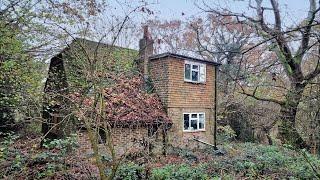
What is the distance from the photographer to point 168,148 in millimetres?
14953

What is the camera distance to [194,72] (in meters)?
18.8

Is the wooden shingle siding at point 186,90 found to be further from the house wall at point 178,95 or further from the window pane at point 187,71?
the window pane at point 187,71

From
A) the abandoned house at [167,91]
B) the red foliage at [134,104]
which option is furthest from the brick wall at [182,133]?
the red foliage at [134,104]

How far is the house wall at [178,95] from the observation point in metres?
17.4

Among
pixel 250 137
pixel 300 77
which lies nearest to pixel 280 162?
pixel 300 77

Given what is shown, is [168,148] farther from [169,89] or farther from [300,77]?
[300,77]

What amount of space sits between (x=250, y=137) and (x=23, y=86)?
18.1m

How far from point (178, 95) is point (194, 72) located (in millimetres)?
2006

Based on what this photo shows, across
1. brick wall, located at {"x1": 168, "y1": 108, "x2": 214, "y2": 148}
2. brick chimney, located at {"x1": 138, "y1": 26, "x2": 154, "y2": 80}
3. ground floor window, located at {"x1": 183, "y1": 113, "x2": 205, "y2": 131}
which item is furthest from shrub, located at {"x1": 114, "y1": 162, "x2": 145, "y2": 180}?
brick chimney, located at {"x1": 138, "y1": 26, "x2": 154, "y2": 80}

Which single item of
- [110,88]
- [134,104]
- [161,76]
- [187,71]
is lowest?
[134,104]

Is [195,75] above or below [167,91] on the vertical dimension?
above

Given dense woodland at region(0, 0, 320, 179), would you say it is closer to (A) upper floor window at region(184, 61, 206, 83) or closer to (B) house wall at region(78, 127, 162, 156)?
(B) house wall at region(78, 127, 162, 156)

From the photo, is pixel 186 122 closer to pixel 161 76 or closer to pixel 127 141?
pixel 161 76

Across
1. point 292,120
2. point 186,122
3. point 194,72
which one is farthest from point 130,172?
point 194,72
